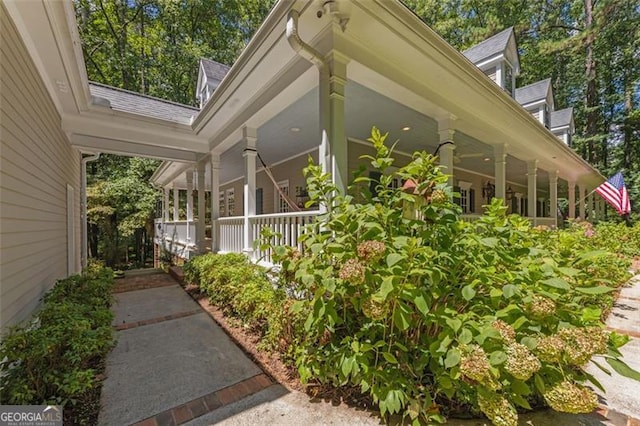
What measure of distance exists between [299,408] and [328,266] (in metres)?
1.16

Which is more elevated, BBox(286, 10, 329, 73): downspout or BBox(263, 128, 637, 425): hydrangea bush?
BBox(286, 10, 329, 73): downspout


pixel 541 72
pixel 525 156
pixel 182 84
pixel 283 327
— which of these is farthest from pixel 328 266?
pixel 541 72

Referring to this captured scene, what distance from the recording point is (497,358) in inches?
61.2

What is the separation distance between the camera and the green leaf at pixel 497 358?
5.05ft

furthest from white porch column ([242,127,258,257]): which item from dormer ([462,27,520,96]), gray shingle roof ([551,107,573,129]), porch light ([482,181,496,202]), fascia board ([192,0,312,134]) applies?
gray shingle roof ([551,107,573,129])

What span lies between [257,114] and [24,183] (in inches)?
120

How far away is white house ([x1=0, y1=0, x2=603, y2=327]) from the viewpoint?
2.80 meters

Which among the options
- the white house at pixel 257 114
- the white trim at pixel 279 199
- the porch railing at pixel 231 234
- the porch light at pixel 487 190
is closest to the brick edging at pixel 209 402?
the white house at pixel 257 114

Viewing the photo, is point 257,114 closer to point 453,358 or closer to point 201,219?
point 201,219

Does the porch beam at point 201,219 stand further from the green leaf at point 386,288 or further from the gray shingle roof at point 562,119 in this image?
the gray shingle roof at point 562,119

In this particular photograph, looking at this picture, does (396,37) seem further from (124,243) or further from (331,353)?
(124,243)

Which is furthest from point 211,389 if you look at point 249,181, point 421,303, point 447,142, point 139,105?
point 139,105

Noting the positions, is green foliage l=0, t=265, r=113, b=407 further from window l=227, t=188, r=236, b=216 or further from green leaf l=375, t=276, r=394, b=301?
window l=227, t=188, r=236, b=216

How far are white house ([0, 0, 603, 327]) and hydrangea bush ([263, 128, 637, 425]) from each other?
136cm
